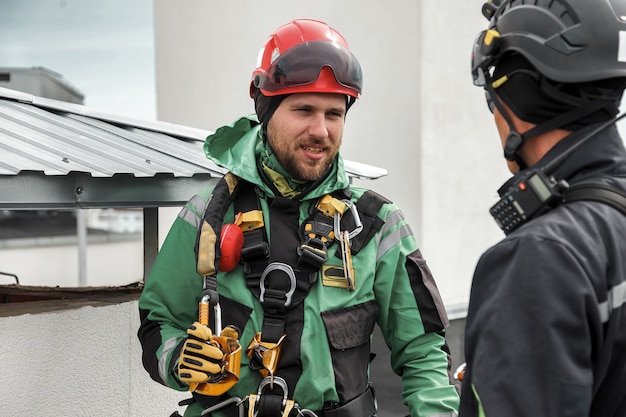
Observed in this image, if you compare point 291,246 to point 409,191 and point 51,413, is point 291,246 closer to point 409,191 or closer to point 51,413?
point 51,413

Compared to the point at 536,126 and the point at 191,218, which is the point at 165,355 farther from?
Result: the point at 536,126

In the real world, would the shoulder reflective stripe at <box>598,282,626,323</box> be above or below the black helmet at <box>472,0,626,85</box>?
below

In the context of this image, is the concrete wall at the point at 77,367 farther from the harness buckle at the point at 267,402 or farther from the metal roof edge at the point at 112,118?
the harness buckle at the point at 267,402

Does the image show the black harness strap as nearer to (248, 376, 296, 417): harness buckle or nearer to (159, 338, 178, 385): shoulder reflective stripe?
(248, 376, 296, 417): harness buckle

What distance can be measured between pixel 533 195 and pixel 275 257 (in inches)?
43.3

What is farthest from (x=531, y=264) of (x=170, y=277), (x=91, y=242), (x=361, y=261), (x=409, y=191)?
(x=91, y=242)

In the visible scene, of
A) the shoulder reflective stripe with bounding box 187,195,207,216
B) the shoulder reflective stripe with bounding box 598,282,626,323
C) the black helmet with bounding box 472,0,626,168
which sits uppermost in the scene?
the black helmet with bounding box 472,0,626,168

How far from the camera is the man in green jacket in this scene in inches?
86.0

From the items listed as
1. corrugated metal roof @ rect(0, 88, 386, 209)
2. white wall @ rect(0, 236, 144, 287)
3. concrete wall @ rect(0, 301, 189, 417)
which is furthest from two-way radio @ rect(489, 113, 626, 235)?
white wall @ rect(0, 236, 144, 287)

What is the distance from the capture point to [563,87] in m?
1.45

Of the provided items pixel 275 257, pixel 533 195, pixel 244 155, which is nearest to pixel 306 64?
pixel 244 155

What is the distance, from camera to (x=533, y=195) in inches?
54.5

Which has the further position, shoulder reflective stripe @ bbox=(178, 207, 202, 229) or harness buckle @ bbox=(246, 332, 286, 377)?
shoulder reflective stripe @ bbox=(178, 207, 202, 229)

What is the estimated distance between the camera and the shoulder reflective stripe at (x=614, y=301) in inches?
50.1
